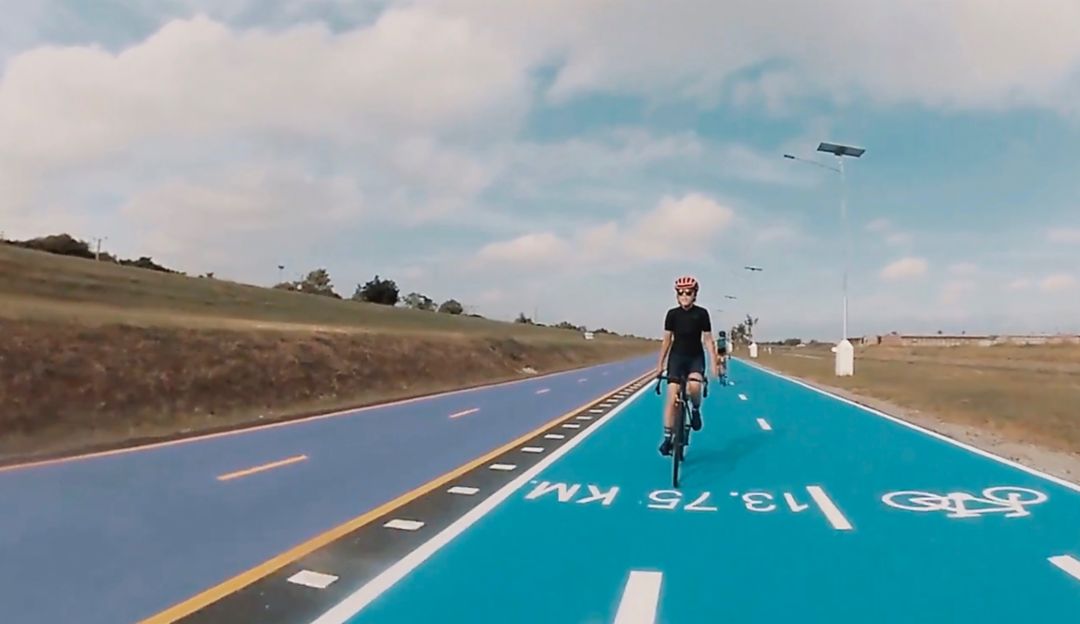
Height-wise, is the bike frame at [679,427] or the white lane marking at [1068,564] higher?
the bike frame at [679,427]

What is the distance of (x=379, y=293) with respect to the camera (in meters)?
126

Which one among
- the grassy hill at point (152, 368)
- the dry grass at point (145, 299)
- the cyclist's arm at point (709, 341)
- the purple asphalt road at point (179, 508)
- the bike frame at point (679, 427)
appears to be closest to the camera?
the purple asphalt road at point (179, 508)

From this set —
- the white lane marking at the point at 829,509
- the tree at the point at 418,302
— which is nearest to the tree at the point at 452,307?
the tree at the point at 418,302

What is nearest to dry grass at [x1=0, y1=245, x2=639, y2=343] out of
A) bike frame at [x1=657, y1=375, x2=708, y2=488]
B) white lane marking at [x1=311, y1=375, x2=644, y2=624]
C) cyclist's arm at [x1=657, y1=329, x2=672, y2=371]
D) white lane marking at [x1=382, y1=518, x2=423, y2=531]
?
white lane marking at [x1=311, y1=375, x2=644, y2=624]

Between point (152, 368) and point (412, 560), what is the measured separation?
54.9ft

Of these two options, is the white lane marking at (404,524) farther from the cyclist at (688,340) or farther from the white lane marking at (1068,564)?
the white lane marking at (1068,564)

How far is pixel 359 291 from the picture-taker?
126m

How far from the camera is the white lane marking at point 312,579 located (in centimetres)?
512

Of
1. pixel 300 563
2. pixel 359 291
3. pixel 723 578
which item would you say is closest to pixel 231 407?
pixel 300 563

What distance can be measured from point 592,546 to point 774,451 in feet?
20.9

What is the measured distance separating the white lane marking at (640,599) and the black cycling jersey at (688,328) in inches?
178

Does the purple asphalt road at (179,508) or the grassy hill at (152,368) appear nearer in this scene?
the purple asphalt road at (179,508)

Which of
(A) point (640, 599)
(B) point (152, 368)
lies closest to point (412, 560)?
(A) point (640, 599)

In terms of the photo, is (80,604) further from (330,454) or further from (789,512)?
(330,454)
